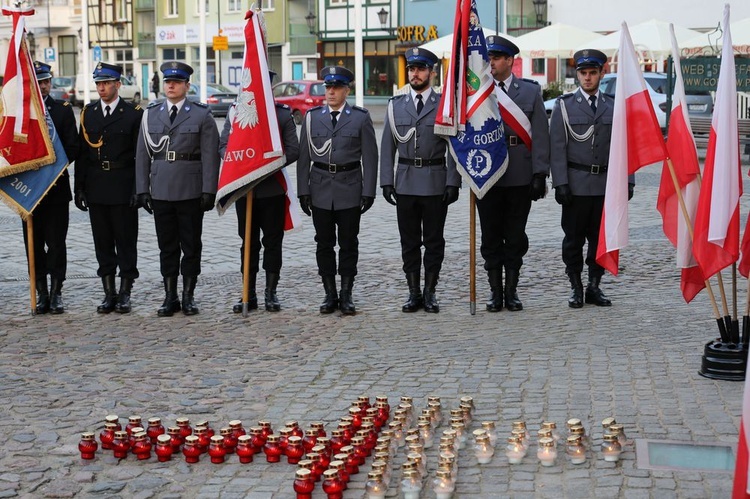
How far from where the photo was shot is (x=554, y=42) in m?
34.6

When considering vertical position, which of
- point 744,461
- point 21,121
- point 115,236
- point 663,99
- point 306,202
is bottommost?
point 744,461

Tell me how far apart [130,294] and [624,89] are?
14.6ft

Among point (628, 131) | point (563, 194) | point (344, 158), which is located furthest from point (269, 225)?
point (628, 131)

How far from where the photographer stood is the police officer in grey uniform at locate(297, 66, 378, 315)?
946 cm

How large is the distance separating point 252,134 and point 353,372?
2.72 m

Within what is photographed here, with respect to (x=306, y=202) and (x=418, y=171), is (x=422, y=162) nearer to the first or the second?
(x=418, y=171)

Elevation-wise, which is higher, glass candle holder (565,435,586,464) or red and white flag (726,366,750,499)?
red and white flag (726,366,750,499)

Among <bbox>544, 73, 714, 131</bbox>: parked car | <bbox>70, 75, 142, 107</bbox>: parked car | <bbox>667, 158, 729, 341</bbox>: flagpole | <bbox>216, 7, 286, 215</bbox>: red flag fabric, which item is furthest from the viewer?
<bbox>70, 75, 142, 107</bbox>: parked car

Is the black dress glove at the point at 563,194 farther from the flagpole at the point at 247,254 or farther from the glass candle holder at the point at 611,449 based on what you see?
the glass candle holder at the point at 611,449

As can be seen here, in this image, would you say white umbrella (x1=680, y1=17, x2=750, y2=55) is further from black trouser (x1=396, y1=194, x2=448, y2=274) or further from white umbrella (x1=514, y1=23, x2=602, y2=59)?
black trouser (x1=396, y1=194, x2=448, y2=274)

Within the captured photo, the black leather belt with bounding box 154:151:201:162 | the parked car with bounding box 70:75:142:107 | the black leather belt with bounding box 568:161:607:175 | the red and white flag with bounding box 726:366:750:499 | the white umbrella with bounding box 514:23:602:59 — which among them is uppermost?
the white umbrella with bounding box 514:23:602:59

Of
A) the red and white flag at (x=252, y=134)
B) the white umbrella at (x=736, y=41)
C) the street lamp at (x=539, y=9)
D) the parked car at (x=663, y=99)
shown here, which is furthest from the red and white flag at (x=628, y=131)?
the street lamp at (x=539, y=9)

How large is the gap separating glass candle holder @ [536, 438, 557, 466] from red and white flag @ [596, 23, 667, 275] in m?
2.69

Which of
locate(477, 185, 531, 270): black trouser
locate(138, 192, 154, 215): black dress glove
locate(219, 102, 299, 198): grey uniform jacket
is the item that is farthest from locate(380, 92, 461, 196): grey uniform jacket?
locate(138, 192, 154, 215): black dress glove
